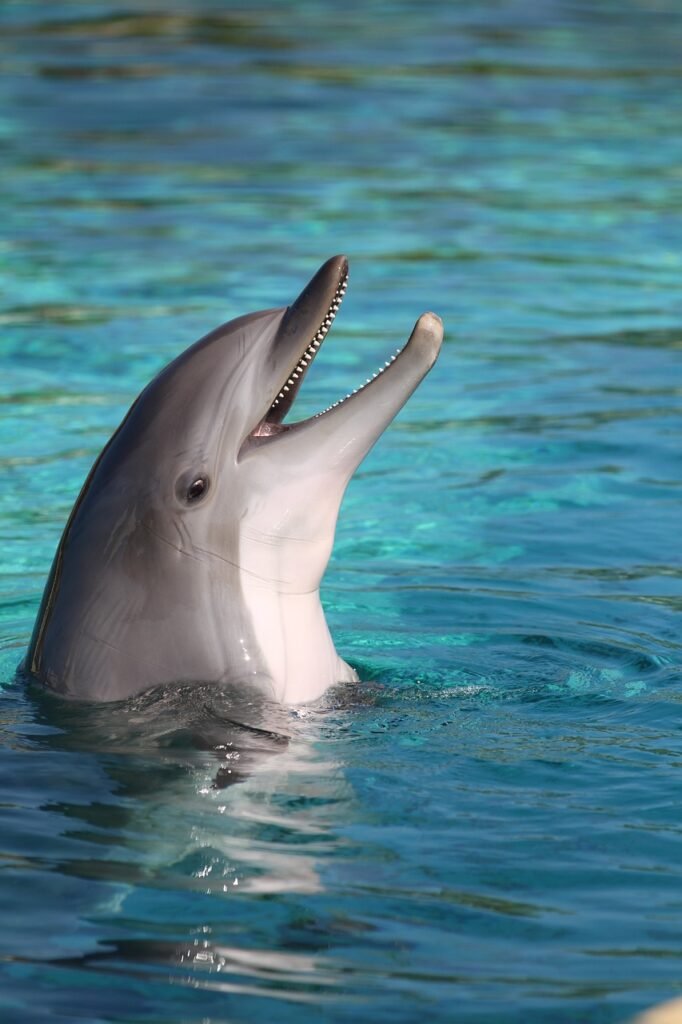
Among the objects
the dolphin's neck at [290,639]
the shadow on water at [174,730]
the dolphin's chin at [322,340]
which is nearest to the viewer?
the shadow on water at [174,730]

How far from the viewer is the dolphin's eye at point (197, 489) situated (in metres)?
5.16

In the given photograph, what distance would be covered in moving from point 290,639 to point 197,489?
0.53m

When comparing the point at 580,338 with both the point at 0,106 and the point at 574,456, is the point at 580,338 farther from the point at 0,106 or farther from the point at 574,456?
the point at 0,106

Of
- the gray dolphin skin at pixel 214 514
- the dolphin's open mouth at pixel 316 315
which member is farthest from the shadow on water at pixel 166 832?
the dolphin's open mouth at pixel 316 315

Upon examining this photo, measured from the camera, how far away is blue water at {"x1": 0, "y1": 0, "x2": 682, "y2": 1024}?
3.95 m

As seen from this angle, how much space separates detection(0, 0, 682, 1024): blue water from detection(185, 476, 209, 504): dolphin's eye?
1.97 feet

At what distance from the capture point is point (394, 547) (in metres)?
7.98

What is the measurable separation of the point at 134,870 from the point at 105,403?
19.9 ft

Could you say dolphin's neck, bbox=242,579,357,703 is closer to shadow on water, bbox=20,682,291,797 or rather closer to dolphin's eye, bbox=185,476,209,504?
shadow on water, bbox=20,682,291,797

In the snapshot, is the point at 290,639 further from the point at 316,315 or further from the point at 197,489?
the point at 316,315

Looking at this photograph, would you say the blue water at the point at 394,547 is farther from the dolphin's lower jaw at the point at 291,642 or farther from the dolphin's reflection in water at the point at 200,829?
the dolphin's lower jaw at the point at 291,642

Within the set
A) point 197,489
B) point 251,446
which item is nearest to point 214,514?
point 197,489

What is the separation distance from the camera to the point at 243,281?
41.0 feet

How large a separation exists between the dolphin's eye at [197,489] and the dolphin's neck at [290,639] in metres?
0.29
